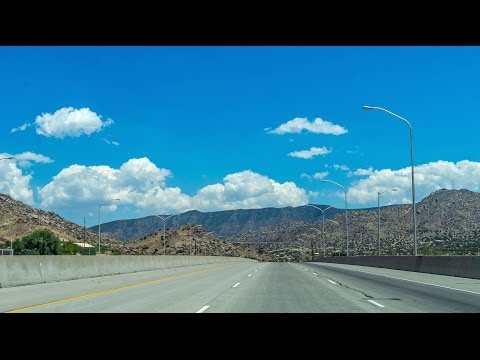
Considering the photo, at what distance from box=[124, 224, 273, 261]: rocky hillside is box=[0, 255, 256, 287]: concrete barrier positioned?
97239 millimetres

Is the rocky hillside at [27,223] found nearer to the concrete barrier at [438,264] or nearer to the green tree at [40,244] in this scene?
the green tree at [40,244]

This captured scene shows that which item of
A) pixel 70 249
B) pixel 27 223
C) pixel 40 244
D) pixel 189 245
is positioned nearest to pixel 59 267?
pixel 40 244

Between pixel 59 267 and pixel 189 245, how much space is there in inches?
4966

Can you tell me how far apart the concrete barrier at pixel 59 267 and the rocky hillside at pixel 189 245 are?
319ft

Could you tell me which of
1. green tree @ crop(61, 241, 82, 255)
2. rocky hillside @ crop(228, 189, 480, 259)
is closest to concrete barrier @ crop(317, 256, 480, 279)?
rocky hillside @ crop(228, 189, 480, 259)

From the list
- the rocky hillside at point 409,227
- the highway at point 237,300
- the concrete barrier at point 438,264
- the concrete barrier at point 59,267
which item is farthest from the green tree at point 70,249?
the highway at point 237,300

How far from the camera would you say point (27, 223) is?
11706 cm

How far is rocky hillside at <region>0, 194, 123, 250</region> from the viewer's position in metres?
112

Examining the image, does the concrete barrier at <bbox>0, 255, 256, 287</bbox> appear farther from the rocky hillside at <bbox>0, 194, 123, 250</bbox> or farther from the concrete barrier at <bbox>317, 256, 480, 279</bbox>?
the rocky hillside at <bbox>0, 194, 123, 250</bbox>
